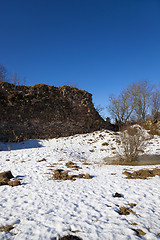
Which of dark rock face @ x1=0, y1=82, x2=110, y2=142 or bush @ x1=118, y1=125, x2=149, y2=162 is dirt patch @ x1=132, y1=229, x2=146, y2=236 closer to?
bush @ x1=118, y1=125, x2=149, y2=162

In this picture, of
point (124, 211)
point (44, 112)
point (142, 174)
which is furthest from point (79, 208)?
point (44, 112)

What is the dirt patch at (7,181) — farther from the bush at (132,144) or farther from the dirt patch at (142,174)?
the bush at (132,144)

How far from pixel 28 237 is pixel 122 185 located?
134 inches

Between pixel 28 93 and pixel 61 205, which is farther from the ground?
pixel 28 93

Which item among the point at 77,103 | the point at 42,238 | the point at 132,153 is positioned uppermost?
the point at 77,103

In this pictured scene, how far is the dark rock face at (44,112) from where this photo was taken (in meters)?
15.5

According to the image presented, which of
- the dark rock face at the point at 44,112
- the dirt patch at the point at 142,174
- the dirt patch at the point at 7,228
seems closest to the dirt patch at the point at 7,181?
the dirt patch at the point at 7,228

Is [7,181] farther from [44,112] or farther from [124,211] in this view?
[44,112]

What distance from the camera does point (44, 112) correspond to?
17062 mm

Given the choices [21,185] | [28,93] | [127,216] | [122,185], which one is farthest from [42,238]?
[28,93]

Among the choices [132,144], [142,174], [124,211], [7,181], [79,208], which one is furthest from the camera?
[132,144]

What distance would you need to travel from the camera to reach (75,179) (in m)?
5.53

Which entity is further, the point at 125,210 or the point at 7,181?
the point at 7,181

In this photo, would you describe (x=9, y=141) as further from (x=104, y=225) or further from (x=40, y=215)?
(x=104, y=225)
